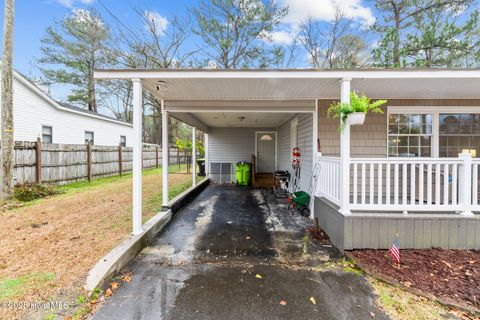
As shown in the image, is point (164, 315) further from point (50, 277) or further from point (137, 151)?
point (137, 151)

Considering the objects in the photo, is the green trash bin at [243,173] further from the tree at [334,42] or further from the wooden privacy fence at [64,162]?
the tree at [334,42]

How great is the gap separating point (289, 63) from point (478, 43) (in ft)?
26.7

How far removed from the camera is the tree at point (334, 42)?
12.7 meters

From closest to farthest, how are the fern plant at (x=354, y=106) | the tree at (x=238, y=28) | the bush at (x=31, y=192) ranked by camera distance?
the fern plant at (x=354, y=106), the bush at (x=31, y=192), the tree at (x=238, y=28)

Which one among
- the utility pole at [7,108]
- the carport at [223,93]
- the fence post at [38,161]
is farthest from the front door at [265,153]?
the utility pole at [7,108]

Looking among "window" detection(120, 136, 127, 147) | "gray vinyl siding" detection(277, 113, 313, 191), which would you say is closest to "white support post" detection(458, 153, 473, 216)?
"gray vinyl siding" detection(277, 113, 313, 191)

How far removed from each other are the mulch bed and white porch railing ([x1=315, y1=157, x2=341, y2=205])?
967mm

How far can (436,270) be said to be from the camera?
9.20 ft

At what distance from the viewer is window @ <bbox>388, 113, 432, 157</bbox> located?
16.9ft

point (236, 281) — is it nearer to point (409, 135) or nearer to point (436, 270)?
point (436, 270)

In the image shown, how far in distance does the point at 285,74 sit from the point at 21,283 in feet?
13.4

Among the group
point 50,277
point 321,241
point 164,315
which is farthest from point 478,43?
point 50,277

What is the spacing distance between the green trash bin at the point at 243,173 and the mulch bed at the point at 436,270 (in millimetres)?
6567

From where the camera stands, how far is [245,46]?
13688 mm
